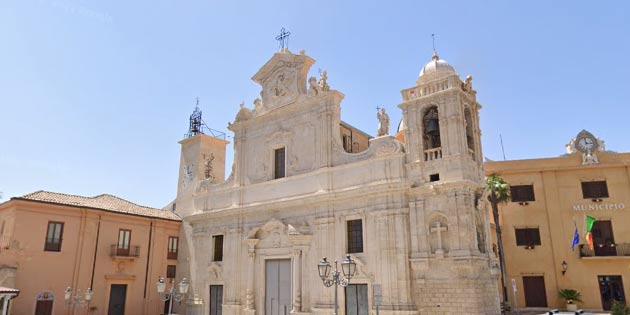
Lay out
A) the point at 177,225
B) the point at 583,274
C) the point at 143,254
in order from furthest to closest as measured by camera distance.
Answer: the point at 177,225
the point at 143,254
the point at 583,274

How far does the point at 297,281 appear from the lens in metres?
19.2

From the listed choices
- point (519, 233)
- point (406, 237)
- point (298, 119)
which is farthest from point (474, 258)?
point (519, 233)

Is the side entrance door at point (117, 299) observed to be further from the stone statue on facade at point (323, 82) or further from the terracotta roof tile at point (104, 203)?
the stone statue on facade at point (323, 82)

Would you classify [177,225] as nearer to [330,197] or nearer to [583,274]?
[330,197]

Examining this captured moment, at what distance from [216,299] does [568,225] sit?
64.0ft

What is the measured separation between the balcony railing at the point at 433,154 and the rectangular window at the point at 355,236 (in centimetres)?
382

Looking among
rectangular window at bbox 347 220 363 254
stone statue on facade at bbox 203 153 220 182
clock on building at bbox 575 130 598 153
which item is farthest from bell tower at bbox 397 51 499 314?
stone statue on facade at bbox 203 153 220 182

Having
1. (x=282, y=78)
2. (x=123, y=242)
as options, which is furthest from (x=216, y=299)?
(x=282, y=78)

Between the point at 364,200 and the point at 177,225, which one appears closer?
the point at 364,200

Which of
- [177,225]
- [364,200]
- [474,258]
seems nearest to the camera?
[474,258]

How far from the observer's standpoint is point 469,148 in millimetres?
17297

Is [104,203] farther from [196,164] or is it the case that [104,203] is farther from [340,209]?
[340,209]

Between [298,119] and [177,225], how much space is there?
11.4m

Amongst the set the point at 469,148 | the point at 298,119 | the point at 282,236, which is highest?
the point at 298,119
